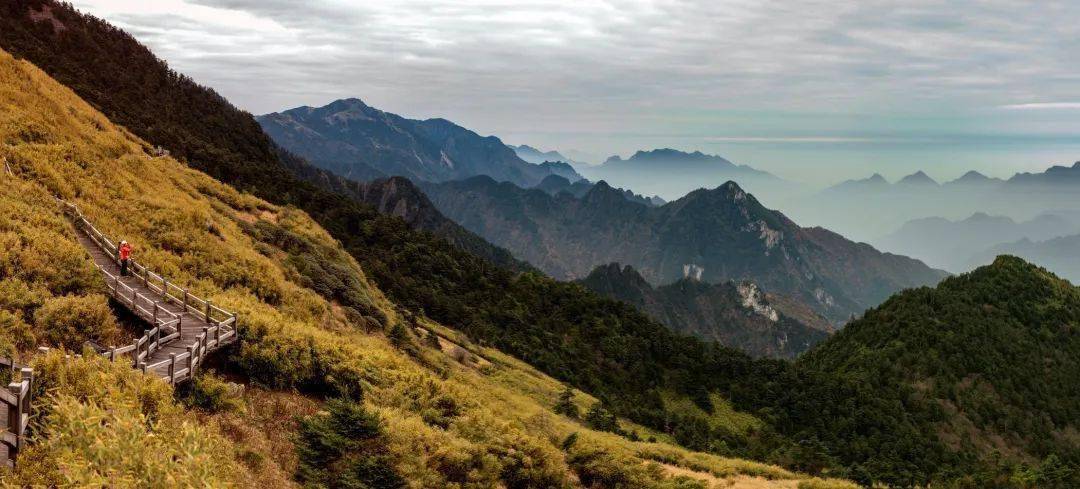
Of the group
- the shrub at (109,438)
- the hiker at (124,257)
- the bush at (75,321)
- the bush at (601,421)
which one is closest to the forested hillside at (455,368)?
the bush at (601,421)

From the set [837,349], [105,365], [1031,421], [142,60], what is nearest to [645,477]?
[105,365]

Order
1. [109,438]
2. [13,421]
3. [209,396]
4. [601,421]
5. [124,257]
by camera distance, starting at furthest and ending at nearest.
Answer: [601,421]
[124,257]
[209,396]
[13,421]
[109,438]

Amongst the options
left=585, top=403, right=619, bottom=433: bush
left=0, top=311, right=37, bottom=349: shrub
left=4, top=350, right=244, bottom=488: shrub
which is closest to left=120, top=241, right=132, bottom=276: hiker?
left=0, top=311, right=37, bottom=349: shrub

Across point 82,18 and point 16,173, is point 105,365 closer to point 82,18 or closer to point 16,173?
point 16,173

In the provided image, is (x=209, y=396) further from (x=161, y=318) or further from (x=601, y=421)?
(x=601, y=421)

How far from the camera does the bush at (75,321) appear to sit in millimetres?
17106

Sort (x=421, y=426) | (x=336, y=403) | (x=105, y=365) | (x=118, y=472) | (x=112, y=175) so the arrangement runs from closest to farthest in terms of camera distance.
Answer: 1. (x=118, y=472)
2. (x=105, y=365)
3. (x=336, y=403)
4. (x=421, y=426)
5. (x=112, y=175)

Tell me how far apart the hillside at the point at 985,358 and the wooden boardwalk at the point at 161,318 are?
101 m

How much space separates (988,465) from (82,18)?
19543 cm

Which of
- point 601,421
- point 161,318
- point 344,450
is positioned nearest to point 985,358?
point 601,421

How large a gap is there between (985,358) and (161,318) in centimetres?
12900

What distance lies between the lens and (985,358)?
108 m

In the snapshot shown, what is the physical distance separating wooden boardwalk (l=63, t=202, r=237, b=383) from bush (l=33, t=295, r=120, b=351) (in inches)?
39.1

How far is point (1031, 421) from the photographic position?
96875 millimetres
